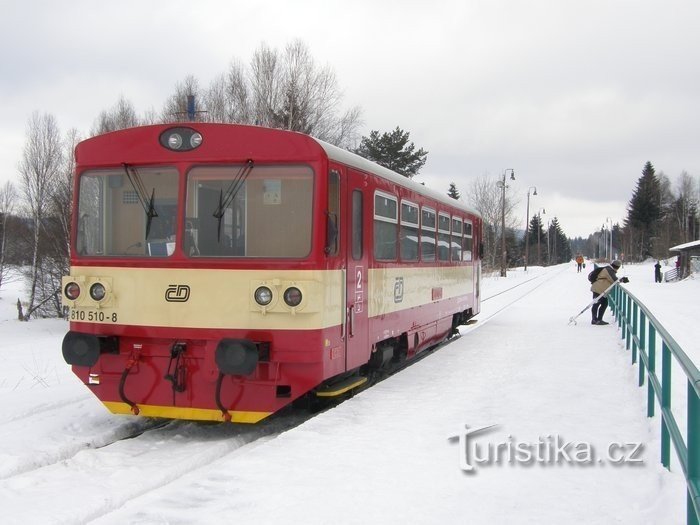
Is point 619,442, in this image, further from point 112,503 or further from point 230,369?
point 112,503

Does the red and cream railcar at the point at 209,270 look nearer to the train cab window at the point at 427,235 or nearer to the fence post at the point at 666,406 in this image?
the fence post at the point at 666,406

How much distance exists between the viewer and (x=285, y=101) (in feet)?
109

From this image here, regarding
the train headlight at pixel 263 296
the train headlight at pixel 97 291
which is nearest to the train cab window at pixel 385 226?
the train headlight at pixel 263 296

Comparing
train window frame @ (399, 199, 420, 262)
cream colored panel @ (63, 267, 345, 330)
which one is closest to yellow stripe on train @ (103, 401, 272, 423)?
cream colored panel @ (63, 267, 345, 330)

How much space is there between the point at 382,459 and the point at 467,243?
9573mm

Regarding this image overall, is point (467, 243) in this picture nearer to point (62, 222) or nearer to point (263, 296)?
point (263, 296)

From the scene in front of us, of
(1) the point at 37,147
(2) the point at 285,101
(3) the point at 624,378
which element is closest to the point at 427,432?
(3) the point at 624,378

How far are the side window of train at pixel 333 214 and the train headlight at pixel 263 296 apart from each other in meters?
0.66

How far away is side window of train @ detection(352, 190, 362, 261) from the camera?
7297mm

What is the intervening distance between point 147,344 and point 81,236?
1402mm

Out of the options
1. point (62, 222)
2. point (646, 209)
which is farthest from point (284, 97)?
point (646, 209)

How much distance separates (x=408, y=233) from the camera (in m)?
9.50

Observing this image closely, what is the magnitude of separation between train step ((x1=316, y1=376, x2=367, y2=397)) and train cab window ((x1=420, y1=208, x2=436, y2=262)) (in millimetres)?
3019

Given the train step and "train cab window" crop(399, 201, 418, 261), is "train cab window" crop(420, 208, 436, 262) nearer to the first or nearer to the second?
"train cab window" crop(399, 201, 418, 261)
